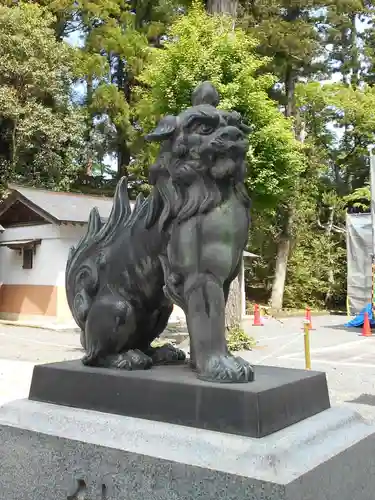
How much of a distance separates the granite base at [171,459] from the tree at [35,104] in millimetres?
16798

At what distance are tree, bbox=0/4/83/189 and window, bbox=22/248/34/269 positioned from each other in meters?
3.70

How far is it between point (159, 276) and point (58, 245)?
1327cm

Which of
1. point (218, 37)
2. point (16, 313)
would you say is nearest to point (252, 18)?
point (218, 37)

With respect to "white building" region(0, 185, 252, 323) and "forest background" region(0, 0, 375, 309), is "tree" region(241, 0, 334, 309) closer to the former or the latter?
"forest background" region(0, 0, 375, 309)

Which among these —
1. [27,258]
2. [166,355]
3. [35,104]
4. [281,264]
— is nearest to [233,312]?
[166,355]

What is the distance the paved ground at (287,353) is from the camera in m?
5.24

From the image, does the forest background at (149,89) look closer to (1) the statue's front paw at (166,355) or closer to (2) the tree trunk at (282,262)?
(2) the tree trunk at (282,262)

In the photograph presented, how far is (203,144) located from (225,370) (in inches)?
37.8

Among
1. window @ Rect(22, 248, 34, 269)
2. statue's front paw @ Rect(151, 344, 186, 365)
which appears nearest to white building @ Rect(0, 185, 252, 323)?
window @ Rect(22, 248, 34, 269)

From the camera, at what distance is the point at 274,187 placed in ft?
33.1

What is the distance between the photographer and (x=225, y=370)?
2.30m

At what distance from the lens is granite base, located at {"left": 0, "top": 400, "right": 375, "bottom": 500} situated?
6.33ft

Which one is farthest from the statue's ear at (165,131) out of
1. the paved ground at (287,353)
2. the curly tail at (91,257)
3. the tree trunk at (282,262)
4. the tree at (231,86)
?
the tree trunk at (282,262)

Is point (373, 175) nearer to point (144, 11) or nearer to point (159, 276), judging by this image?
point (159, 276)
